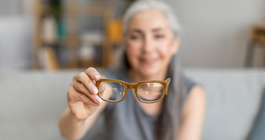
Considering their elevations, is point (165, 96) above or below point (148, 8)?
below

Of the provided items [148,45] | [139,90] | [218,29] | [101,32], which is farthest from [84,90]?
[101,32]

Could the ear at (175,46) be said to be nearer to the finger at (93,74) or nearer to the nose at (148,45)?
the nose at (148,45)

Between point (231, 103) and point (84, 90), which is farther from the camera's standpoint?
point (231, 103)

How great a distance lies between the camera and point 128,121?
0.96 m

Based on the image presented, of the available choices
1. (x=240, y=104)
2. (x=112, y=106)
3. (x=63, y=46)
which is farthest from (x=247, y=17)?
(x=63, y=46)

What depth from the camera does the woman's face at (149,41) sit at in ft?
2.83

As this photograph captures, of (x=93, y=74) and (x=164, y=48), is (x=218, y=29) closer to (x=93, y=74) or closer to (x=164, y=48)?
(x=164, y=48)

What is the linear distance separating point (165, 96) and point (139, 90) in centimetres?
48

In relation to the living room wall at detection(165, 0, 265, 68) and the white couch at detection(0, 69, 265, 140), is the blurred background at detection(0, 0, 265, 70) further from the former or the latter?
the white couch at detection(0, 69, 265, 140)

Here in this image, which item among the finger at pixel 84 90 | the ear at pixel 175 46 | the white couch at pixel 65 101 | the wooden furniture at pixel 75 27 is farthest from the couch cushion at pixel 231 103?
the wooden furniture at pixel 75 27

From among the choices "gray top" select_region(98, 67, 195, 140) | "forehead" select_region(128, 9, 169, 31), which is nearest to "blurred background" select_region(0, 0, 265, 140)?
"gray top" select_region(98, 67, 195, 140)

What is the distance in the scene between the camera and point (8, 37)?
3133mm

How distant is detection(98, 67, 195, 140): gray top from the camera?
36.5 inches

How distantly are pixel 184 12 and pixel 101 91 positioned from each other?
270 cm
